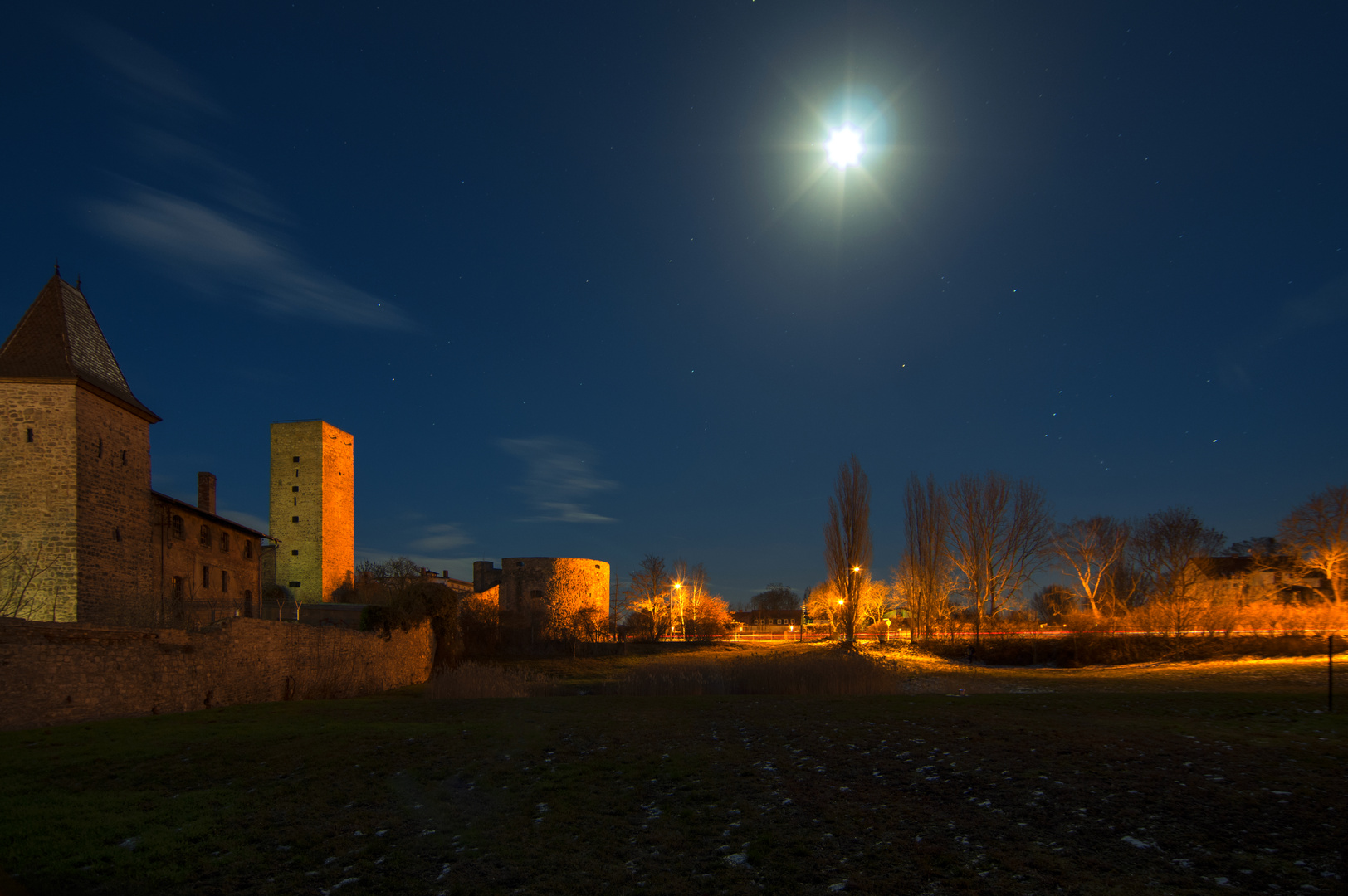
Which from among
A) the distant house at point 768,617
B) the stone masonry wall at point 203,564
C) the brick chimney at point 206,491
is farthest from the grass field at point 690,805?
the distant house at point 768,617

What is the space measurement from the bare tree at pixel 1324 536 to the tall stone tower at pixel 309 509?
6076 centimetres

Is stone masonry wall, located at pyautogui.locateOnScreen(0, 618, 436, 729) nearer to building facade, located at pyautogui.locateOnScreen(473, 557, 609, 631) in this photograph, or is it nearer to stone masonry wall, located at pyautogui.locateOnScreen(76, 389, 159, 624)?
stone masonry wall, located at pyautogui.locateOnScreen(76, 389, 159, 624)

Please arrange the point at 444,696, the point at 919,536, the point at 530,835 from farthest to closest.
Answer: the point at 919,536
the point at 444,696
the point at 530,835

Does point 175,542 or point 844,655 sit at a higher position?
point 175,542

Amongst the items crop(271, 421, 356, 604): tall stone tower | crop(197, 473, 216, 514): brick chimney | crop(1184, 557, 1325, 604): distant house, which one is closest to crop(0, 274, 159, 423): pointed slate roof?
crop(197, 473, 216, 514): brick chimney

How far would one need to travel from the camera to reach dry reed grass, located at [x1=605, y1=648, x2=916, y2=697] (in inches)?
799

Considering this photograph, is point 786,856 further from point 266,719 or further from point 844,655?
point 844,655

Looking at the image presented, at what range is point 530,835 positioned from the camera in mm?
6379

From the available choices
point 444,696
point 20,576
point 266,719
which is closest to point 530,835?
point 266,719

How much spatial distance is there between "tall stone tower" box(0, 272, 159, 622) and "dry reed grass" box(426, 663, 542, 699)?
9893mm

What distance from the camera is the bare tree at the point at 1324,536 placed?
35094 millimetres

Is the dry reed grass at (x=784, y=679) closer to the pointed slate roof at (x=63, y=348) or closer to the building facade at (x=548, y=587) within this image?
the pointed slate roof at (x=63, y=348)

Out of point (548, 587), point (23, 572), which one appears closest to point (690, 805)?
point (23, 572)

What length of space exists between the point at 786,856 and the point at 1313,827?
13.8 ft
